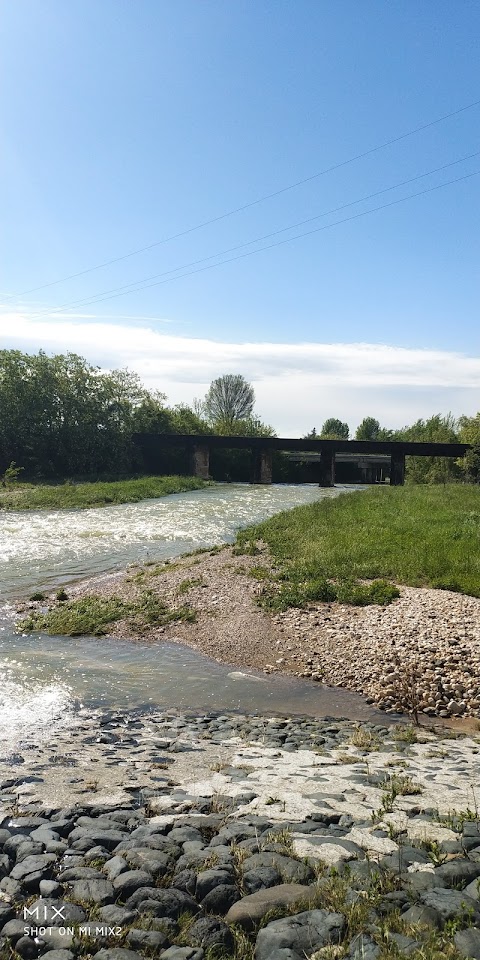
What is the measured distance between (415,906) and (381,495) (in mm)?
42180

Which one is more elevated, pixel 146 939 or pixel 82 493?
pixel 82 493

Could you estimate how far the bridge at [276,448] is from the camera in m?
70.6

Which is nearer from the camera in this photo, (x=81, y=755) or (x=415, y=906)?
(x=415, y=906)

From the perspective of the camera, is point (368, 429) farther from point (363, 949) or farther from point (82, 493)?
point (363, 949)

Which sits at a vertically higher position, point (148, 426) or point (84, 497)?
point (148, 426)

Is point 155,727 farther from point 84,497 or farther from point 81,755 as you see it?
point 84,497

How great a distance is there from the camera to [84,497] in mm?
47781

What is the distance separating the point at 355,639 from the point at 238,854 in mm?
9529

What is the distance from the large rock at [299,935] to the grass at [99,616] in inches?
492

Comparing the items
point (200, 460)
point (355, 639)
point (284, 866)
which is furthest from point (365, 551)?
point (200, 460)

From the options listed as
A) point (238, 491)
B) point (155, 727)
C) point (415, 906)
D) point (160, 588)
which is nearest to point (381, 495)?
point (238, 491)

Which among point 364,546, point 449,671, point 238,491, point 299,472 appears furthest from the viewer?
point 299,472

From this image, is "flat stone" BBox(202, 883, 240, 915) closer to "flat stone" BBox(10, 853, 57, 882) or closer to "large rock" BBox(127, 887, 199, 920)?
"large rock" BBox(127, 887, 199, 920)

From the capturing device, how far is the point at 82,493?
50.3 meters
